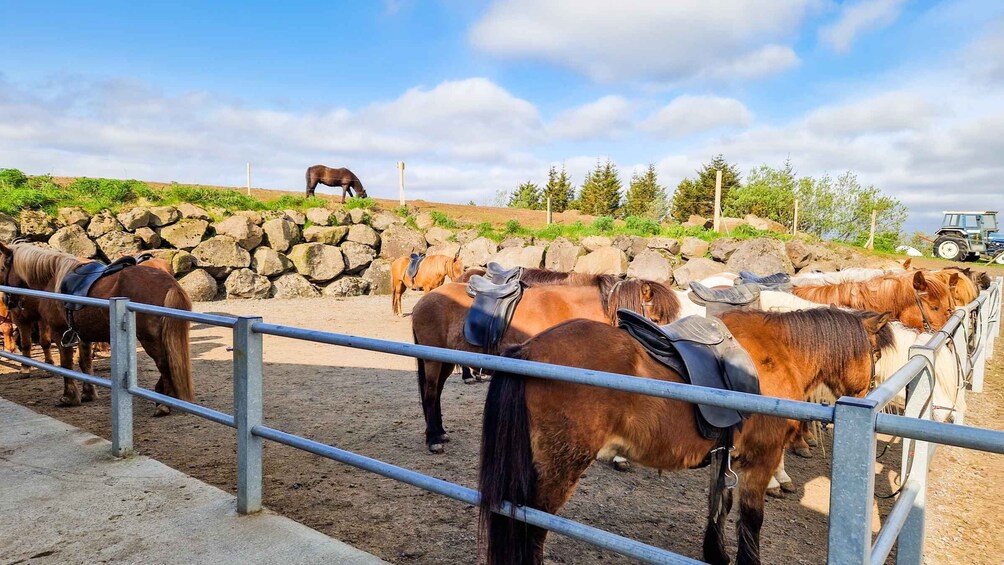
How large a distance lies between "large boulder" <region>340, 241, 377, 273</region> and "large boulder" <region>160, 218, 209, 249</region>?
379 centimetres

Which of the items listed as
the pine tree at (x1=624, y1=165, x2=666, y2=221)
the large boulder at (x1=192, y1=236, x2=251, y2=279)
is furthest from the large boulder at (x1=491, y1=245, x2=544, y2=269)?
the pine tree at (x1=624, y1=165, x2=666, y2=221)

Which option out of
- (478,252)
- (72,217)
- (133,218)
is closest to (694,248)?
(478,252)

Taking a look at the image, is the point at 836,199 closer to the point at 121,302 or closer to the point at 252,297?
the point at 252,297

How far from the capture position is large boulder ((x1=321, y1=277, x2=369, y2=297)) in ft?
51.3

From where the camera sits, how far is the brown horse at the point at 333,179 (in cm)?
1991

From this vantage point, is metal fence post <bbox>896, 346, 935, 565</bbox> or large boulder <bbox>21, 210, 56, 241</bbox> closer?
metal fence post <bbox>896, 346, 935, 565</bbox>

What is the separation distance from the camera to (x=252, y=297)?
563 inches

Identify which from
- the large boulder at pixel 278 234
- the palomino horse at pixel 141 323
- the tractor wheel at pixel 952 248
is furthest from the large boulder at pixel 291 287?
the tractor wheel at pixel 952 248

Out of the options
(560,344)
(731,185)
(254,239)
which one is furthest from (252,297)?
(731,185)

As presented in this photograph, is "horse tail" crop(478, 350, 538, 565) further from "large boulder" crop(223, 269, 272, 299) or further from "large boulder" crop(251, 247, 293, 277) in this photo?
"large boulder" crop(251, 247, 293, 277)

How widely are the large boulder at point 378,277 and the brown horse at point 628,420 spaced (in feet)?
47.2

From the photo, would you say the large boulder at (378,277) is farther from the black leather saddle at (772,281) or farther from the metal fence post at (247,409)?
the metal fence post at (247,409)

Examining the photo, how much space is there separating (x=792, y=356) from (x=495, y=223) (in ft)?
56.7

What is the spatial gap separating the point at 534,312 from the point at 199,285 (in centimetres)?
1177
